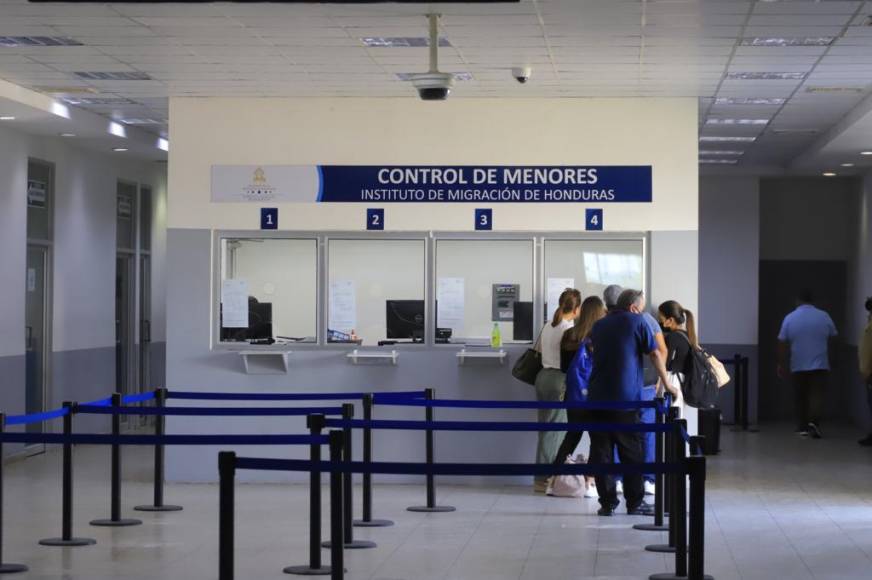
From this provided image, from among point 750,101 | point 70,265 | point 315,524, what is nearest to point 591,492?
point 750,101

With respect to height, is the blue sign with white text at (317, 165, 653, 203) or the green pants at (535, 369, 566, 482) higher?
the blue sign with white text at (317, 165, 653, 203)

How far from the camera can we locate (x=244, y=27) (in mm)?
9055

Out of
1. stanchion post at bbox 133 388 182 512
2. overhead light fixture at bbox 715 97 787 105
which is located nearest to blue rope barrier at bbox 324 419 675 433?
stanchion post at bbox 133 388 182 512

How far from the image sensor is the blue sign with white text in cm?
1177

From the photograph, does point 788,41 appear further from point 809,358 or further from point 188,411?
point 809,358

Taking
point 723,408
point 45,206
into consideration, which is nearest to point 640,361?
point 45,206

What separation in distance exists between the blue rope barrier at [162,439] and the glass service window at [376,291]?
14.2ft

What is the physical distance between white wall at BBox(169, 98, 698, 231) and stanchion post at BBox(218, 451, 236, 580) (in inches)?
229

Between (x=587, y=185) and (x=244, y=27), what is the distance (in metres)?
3.80

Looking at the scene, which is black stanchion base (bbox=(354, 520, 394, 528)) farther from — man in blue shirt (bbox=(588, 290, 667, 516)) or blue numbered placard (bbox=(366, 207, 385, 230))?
blue numbered placard (bbox=(366, 207, 385, 230))

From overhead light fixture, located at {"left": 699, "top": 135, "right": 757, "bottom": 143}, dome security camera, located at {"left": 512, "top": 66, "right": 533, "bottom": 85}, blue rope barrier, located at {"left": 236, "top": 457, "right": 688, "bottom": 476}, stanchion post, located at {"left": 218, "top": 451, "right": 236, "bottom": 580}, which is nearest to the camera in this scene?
stanchion post, located at {"left": 218, "top": 451, "right": 236, "bottom": 580}

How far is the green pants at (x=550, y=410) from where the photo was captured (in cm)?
1105

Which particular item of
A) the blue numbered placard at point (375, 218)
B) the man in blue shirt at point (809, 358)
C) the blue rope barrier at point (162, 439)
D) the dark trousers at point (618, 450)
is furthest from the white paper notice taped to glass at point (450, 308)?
the man in blue shirt at point (809, 358)

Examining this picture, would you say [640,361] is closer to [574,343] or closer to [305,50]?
[574,343]
